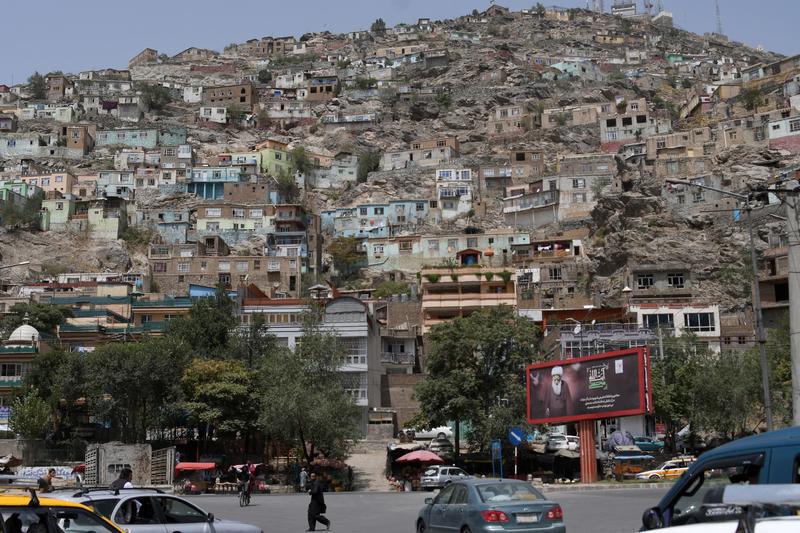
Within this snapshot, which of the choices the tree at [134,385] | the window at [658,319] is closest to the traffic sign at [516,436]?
the tree at [134,385]

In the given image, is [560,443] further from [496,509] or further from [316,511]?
[496,509]

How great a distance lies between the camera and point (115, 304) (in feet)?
257

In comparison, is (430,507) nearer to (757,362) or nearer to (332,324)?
(757,362)

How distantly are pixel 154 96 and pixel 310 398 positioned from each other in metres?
124

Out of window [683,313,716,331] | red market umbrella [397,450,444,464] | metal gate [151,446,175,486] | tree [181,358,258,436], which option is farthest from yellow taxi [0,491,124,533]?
window [683,313,716,331]

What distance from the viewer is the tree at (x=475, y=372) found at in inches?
1898

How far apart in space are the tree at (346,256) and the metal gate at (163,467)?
2296 inches

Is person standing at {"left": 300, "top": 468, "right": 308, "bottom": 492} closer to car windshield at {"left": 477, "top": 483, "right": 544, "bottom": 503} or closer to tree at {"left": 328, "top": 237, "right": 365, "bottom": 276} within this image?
car windshield at {"left": 477, "top": 483, "right": 544, "bottom": 503}

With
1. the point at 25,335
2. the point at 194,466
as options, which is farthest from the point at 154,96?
the point at 194,466

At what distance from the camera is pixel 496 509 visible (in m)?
15.3

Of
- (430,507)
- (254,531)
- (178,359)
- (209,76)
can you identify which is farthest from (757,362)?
(209,76)

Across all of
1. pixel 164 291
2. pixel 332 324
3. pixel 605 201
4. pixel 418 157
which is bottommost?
pixel 332 324

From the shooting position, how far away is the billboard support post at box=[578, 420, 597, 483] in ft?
114

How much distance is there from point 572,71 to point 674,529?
6390 inches
